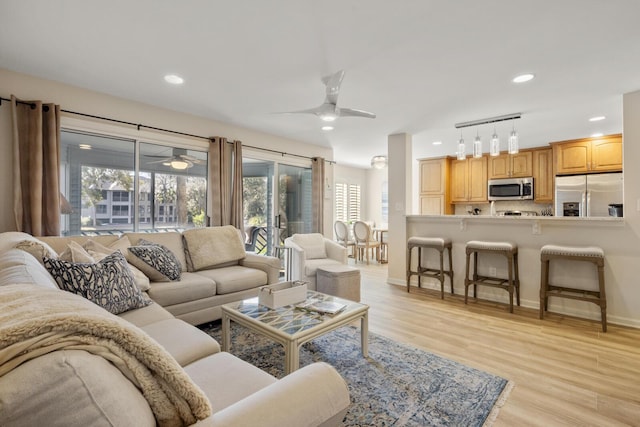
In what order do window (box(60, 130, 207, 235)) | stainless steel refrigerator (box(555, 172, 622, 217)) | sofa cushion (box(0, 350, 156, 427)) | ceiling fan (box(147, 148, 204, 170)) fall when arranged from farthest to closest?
stainless steel refrigerator (box(555, 172, 622, 217)) < ceiling fan (box(147, 148, 204, 170)) < window (box(60, 130, 207, 235)) < sofa cushion (box(0, 350, 156, 427))

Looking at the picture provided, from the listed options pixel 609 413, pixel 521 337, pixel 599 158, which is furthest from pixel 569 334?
pixel 599 158

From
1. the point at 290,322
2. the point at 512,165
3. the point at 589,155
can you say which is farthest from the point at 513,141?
the point at 512,165

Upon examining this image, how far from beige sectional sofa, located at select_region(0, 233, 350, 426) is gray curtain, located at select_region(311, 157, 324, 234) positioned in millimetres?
4450

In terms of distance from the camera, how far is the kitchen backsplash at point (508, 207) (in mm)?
6031

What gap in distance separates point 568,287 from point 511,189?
10.1 feet

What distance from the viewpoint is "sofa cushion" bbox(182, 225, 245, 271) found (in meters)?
3.29

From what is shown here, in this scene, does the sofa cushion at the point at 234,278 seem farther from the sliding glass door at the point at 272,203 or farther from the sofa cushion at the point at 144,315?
the sliding glass door at the point at 272,203

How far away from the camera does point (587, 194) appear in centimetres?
495

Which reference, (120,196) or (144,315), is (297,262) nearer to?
(144,315)

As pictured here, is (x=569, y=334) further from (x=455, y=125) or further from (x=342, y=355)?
(x=455, y=125)

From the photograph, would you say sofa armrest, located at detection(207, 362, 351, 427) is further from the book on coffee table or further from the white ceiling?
the white ceiling

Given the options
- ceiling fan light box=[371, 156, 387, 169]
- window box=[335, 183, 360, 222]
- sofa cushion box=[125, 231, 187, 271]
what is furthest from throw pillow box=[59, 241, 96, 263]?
window box=[335, 183, 360, 222]

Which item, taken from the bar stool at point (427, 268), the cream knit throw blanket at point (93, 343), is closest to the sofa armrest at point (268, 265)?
the bar stool at point (427, 268)

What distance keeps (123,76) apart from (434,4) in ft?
8.90
